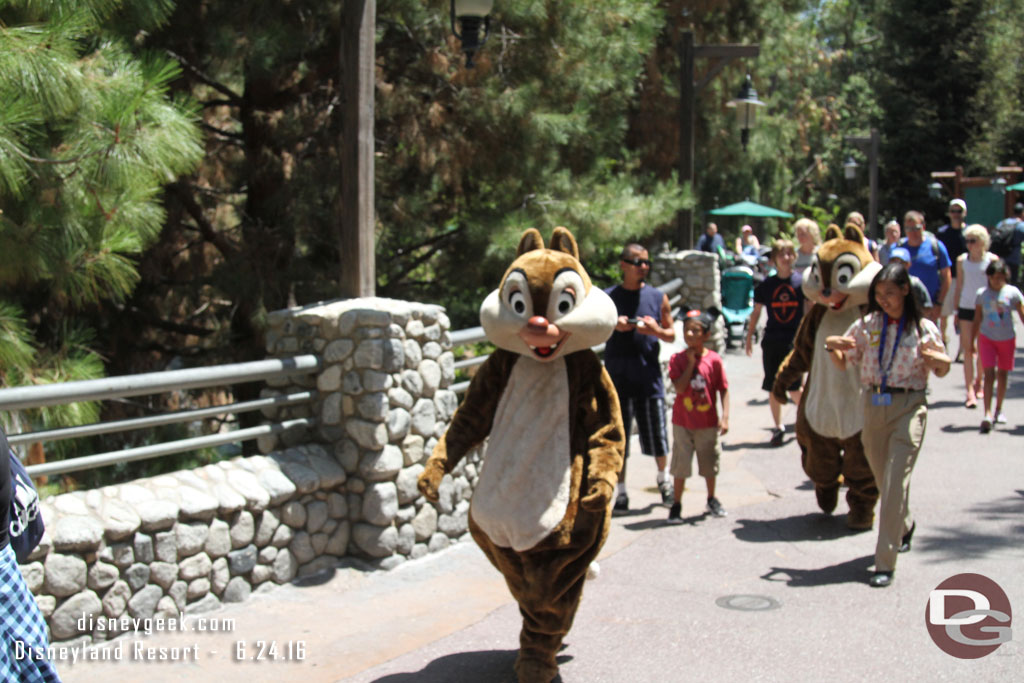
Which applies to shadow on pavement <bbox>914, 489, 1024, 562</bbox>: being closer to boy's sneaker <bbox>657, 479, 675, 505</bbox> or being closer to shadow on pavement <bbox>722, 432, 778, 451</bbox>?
boy's sneaker <bbox>657, 479, 675, 505</bbox>

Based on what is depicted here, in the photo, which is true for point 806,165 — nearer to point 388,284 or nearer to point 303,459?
point 388,284

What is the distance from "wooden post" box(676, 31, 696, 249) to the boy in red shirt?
25.5 feet

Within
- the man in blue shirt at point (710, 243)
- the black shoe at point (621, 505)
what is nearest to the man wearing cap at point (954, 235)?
the man in blue shirt at point (710, 243)

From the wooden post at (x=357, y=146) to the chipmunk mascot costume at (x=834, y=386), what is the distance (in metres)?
2.95

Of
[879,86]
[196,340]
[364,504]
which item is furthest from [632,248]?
[879,86]

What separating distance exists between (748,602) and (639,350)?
2.11 meters

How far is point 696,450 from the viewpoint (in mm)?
7172

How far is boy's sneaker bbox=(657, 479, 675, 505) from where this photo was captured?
750 centimetres

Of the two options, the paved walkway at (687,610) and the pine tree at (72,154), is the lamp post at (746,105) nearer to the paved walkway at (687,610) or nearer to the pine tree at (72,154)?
the paved walkway at (687,610)

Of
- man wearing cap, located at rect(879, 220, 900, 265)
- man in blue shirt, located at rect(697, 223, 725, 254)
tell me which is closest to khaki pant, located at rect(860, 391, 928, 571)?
man wearing cap, located at rect(879, 220, 900, 265)

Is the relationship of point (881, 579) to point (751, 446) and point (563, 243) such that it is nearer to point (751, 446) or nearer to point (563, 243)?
point (563, 243)

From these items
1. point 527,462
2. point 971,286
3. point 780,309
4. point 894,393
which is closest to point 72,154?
point 527,462

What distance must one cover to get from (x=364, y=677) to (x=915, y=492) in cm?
456

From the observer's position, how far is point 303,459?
6.18 m
